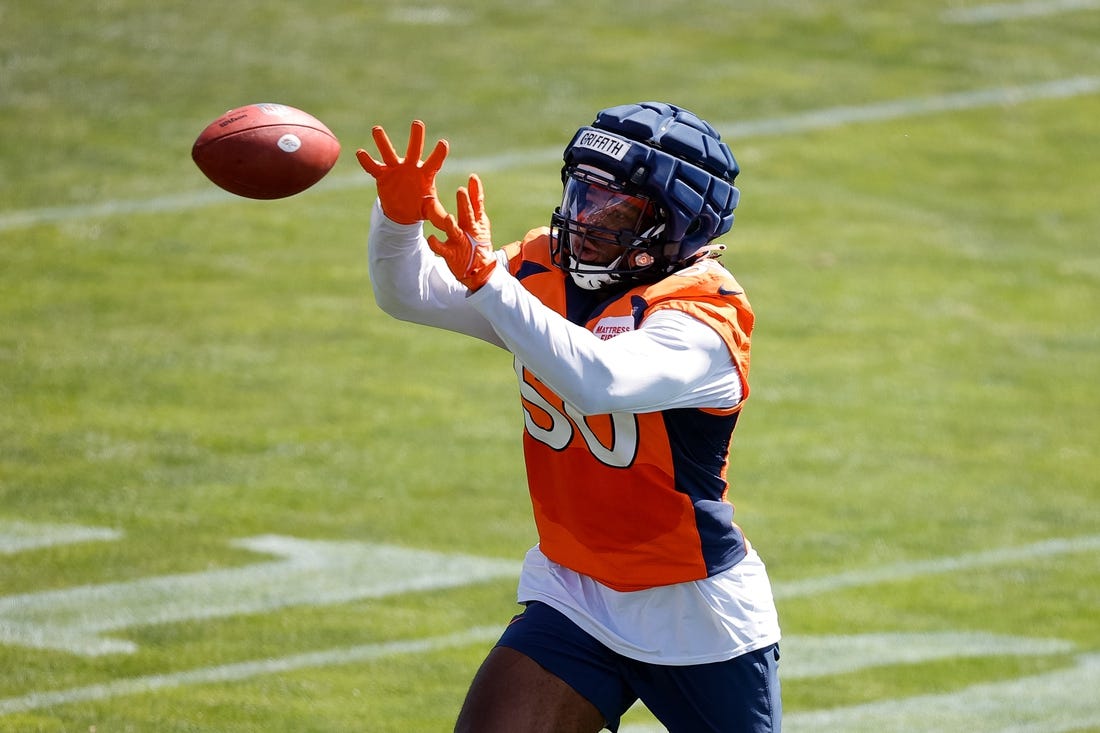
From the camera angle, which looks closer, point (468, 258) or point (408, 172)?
point (468, 258)

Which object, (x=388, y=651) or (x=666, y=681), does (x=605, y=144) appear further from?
(x=388, y=651)

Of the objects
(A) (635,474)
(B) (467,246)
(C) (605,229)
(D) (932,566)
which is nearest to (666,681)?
(A) (635,474)

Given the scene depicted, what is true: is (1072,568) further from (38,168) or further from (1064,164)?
(38,168)

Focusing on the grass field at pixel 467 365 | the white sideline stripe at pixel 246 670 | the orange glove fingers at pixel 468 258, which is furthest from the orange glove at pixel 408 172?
the white sideline stripe at pixel 246 670

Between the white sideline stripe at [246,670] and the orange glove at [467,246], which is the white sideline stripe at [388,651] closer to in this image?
the white sideline stripe at [246,670]

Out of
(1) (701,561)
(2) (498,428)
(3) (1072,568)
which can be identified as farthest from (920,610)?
(1) (701,561)

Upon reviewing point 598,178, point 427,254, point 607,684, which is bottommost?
point 607,684

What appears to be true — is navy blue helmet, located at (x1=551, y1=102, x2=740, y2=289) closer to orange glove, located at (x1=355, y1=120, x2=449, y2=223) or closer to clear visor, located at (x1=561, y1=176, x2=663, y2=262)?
clear visor, located at (x1=561, y1=176, x2=663, y2=262)

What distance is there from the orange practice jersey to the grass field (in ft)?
7.50

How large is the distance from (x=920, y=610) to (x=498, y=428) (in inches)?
112

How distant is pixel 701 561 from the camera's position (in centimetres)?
434

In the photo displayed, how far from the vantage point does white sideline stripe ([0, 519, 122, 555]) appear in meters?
7.86

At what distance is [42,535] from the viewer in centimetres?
800

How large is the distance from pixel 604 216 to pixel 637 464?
0.61m
